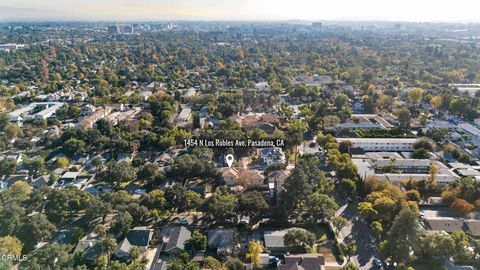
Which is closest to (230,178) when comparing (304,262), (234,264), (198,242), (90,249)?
(198,242)

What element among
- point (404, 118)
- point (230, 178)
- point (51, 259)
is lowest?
point (230, 178)

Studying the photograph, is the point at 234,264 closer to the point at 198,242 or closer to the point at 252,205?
the point at 198,242

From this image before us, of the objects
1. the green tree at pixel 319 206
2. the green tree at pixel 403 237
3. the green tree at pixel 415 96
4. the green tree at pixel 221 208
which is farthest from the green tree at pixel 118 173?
the green tree at pixel 415 96

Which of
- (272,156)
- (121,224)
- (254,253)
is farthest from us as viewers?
(272,156)

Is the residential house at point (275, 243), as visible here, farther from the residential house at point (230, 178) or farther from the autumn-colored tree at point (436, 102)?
the autumn-colored tree at point (436, 102)

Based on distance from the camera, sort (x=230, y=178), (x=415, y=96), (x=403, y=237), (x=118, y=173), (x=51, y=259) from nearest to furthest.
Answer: (x=51, y=259), (x=403, y=237), (x=118, y=173), (x=230, y=178), (x=415, y=96)

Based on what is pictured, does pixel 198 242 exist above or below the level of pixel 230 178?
below

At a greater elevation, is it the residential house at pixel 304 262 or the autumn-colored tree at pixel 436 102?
the autumn-colored tree at pixel 436 102

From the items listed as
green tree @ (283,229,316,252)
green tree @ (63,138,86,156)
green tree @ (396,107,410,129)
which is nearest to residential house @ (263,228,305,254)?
green tree @ (283,229,316,252)
